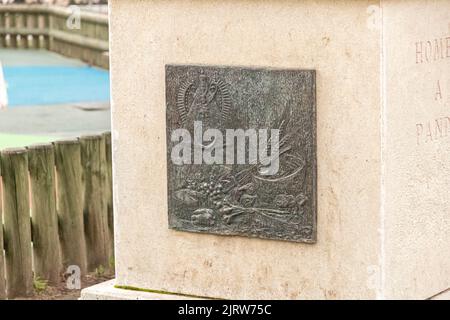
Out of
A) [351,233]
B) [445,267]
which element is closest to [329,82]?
[351,233]

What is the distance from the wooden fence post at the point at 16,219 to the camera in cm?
779

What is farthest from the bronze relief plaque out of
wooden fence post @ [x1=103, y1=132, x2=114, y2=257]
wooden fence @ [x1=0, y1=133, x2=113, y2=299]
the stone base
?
wooden fence post @ [x1=103, y1=132, x2=114, y2=257]

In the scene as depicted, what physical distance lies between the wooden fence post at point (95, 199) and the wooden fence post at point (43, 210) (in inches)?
12.6

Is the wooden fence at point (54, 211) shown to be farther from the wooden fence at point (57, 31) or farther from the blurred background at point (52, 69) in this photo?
the wooden fence at point (57, 31)

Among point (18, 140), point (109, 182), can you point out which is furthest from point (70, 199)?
point (18, 140)

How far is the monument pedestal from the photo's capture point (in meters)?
5.93

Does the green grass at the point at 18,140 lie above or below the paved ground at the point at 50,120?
below

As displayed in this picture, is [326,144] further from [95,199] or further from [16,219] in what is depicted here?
[95,199]

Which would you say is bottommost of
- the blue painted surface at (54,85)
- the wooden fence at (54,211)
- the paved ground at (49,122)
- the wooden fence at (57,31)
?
the wooden fence at (54,211)

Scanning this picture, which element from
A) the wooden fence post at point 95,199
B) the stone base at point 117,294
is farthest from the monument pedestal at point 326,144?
the wooden fence post at point 95,199

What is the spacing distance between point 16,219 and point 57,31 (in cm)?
1412

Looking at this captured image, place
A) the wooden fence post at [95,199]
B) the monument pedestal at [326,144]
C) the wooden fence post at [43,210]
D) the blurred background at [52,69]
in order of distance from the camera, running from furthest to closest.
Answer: the blurred background at [52,69], the wooden fence post at [95,199], the wooden fence post at [43,210], the monument pedestal at [326,144]

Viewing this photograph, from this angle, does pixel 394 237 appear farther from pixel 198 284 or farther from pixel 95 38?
pixel 95 38

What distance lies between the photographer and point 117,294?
6715mm
